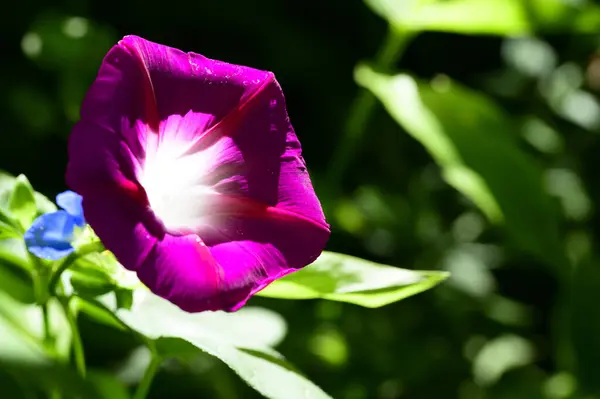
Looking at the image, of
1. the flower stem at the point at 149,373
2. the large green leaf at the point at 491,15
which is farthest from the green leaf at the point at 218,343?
the large green leaf at the point at 491,15

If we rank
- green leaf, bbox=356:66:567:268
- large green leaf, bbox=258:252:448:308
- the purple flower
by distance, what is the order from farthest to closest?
green leaf, bbox=356:66:567:268
large green leaf, bbox=258:252:448:308
the purple flower

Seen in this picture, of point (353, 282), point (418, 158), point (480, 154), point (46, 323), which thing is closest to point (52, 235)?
point (46, 323)

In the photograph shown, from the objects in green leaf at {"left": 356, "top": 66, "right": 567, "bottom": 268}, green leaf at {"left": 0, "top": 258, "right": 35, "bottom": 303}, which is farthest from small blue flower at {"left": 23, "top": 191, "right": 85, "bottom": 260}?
green leaf at {"left": 356, "top": 66, "right": 567, "bottom": 268}

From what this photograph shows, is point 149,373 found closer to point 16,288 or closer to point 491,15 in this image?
point 16,288

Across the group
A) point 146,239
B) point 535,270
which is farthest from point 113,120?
point 535,270

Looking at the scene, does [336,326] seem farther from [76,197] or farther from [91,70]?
[76,197]

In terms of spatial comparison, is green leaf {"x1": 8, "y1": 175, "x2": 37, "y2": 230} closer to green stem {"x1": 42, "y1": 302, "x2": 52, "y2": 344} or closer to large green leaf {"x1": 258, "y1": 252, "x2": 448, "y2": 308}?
green stem {"x1": 42, "y1": 302, "x2": 52, "y2": 344}
